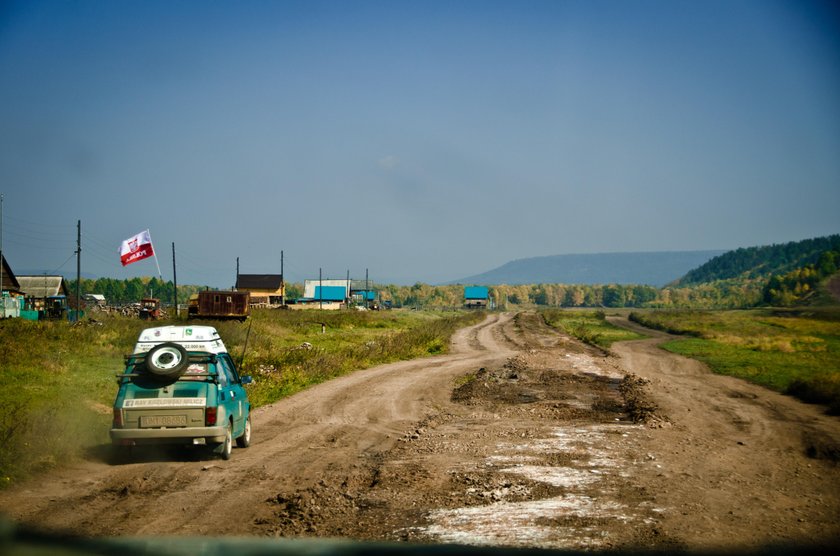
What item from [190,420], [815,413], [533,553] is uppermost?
[533,553]

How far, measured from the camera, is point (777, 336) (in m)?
46.4

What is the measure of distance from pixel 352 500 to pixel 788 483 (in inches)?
281

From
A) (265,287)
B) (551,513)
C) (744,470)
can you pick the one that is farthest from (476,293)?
(551,513)

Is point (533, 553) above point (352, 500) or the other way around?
above

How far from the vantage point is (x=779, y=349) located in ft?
135

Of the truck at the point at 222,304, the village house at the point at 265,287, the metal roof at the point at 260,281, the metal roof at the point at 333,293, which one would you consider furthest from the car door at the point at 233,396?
the metal roof at the point at 333,293

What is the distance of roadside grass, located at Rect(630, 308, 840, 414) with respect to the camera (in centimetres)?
2420

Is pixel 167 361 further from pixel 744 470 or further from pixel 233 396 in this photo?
pixel 744 470

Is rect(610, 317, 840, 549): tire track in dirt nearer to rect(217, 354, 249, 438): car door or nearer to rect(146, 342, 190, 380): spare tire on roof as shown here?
rect(217, 354, 249, 438): car door

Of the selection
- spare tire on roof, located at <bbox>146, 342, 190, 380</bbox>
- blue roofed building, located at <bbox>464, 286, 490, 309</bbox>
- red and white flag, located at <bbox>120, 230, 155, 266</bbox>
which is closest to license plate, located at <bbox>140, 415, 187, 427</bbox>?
spare tire on roof, located at <bbox>146, 342, 190, 380</bbox>

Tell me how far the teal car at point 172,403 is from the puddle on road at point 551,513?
15.8 ft

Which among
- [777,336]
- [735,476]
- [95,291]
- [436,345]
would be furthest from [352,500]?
[95,291]

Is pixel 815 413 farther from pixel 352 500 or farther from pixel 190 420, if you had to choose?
pixel 190 420

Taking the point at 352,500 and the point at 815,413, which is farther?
the point at 815,413
